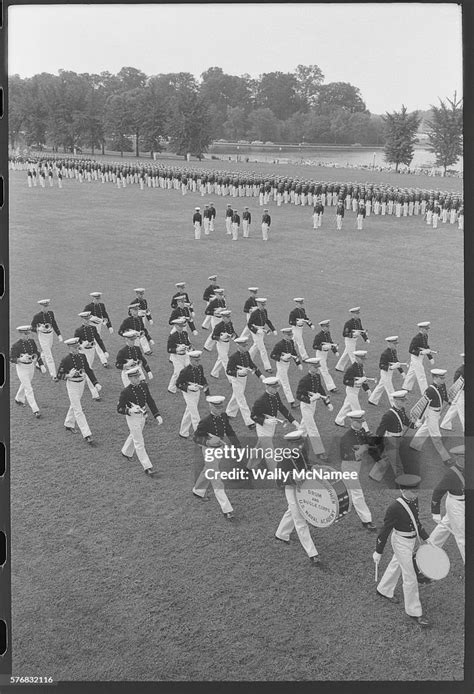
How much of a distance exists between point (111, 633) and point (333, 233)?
16.6 ft

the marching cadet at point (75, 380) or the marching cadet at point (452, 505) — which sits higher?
A: the marching cadet at point (75, 380)

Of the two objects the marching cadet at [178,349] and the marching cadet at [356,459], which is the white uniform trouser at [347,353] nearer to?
the marching cadet at [356,459]

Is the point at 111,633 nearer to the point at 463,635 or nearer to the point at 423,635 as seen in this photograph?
the point at 423,635

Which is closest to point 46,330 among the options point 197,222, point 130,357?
point 130,357

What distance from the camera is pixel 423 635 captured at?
5.80 metres

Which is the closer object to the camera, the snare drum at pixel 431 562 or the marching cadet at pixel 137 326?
the snare drum at pixel 431 562

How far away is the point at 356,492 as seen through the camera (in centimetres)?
618

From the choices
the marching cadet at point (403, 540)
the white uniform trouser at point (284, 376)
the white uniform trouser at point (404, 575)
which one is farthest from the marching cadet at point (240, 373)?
the white uniform trouser at point (404, 575)

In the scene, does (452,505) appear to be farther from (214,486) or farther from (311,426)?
(214,486)

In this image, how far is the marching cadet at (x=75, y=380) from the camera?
754cm

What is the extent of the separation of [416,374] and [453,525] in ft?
6.21

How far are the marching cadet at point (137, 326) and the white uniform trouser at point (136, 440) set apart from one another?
1.31 meters

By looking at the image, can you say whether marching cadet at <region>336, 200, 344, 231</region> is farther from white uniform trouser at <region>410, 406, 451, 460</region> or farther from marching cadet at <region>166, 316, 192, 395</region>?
white uniform trouser at <region>410, 406, 451, 460</region>

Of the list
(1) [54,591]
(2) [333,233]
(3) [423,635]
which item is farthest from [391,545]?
(2) [333,233]
